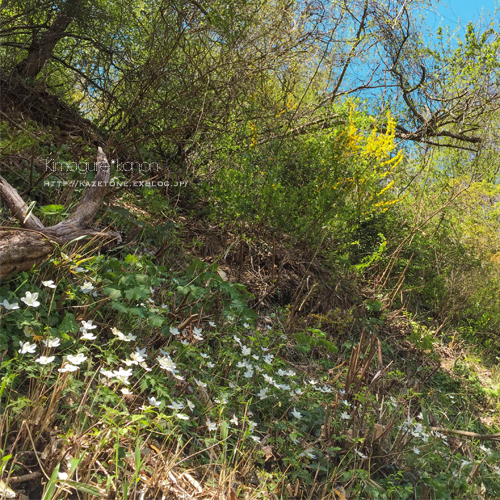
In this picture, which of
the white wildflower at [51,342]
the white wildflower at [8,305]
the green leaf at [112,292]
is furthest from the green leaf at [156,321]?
the white wildflower at [8,305]

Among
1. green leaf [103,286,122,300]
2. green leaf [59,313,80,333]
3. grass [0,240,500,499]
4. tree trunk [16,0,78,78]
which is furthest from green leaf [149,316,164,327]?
tree trunk [16,0,78,78]

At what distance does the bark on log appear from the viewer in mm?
2057

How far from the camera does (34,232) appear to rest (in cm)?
219

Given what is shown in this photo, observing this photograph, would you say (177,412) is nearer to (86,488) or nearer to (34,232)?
(86,488)

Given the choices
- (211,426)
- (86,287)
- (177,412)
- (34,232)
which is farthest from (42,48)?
(211,426)

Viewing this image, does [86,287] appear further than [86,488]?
Yes

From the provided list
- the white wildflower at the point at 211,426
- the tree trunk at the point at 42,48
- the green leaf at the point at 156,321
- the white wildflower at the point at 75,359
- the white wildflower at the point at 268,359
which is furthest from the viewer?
the tree trunk at the point at 42,48

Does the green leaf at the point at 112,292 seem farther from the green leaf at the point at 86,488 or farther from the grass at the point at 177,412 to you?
the green leaf at the point at 86,488

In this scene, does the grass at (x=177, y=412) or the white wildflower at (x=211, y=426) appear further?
the white wildflower at (x=211, y=426)

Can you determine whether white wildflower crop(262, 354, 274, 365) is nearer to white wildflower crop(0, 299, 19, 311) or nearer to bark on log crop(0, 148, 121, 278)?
bark on log crop(0, 148, 121, 278)

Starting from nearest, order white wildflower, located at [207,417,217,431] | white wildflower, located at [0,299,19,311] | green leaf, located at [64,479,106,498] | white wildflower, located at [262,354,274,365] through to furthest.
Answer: green leaf, located at [64,479,106,498], white wildflower, located at [0,299,19,311], white wildflower, located at [207,417,217,431], white wildflower, located at [262,354,274,365]

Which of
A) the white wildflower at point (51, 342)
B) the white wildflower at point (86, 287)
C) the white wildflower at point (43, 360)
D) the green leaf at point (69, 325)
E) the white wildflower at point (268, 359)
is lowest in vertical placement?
the white wildflower at point (43, 360)

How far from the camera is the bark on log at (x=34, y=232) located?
2057mm

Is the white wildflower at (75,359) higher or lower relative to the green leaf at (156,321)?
lower
